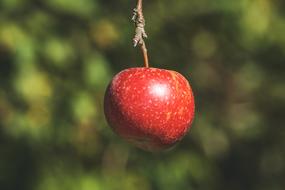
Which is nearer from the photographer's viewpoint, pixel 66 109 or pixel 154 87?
pixel 154 87

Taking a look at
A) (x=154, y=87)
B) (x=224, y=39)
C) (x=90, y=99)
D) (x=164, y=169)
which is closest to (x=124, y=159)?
(x=164, y=169)

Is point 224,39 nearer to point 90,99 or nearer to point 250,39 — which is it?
point 250,39

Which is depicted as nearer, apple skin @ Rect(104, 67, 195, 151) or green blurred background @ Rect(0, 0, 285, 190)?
apple skin @ Rect(104, 67, 195, 151)

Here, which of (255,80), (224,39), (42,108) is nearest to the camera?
(42,108)

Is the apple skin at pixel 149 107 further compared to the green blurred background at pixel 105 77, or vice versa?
the green blurred background at pixel 105 77

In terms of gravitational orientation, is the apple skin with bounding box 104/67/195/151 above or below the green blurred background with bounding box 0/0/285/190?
above
